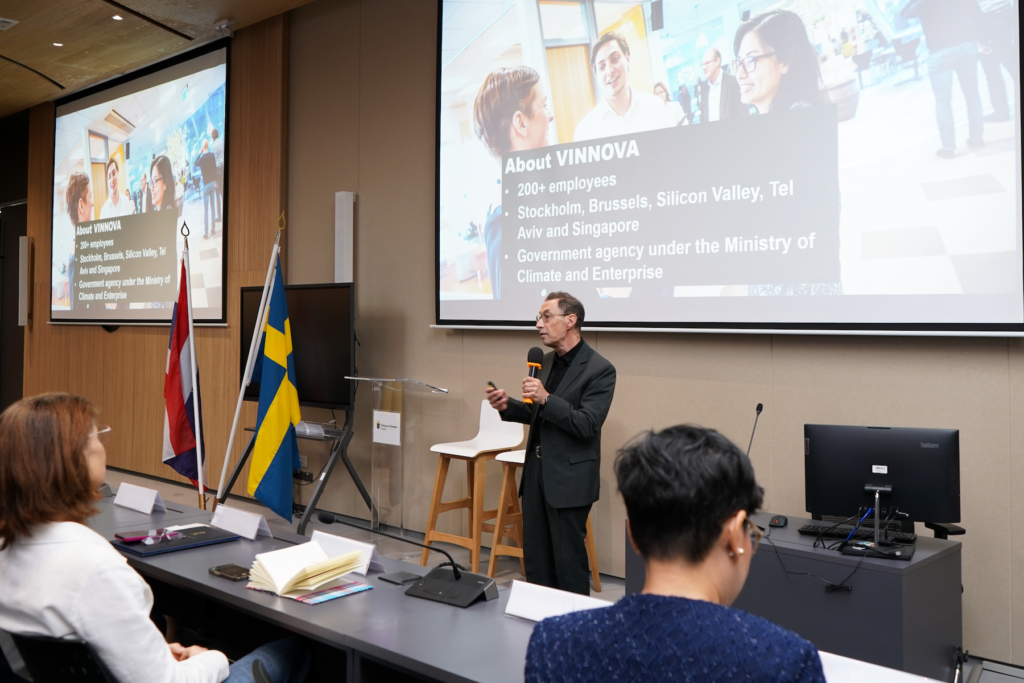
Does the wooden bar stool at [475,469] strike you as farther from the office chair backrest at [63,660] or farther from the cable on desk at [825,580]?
the office chair backrest at [63,660]

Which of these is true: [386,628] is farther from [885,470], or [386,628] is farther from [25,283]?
[25,283]

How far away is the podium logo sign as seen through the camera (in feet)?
16.3

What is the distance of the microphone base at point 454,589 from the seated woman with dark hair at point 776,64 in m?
2.69

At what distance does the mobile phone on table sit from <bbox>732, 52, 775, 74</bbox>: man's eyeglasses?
3092mm

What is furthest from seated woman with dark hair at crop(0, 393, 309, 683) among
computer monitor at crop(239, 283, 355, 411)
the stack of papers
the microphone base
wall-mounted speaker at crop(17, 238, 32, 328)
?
wall-mounted speaker at crop(17, 238, 32, 328)

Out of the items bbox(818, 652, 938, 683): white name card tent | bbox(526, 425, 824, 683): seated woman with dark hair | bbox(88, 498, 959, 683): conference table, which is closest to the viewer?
bbox(526, 425, 824, 683): seated woman with dark hair

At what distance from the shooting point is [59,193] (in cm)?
840

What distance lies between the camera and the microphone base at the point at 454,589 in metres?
A: 1.98

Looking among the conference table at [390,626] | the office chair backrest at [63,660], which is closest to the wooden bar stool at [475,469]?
the conference table at [390,626]

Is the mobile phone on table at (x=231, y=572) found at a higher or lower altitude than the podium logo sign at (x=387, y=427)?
lower

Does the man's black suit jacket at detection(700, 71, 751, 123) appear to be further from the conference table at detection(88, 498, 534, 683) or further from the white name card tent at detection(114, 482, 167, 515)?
the white name card tent at detection(114, 482, 167, 515)

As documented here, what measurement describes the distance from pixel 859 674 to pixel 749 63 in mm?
3051

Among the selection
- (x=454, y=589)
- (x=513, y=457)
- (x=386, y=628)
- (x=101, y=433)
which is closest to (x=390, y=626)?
(x=386, y=628)

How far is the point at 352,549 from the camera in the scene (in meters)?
2.22
